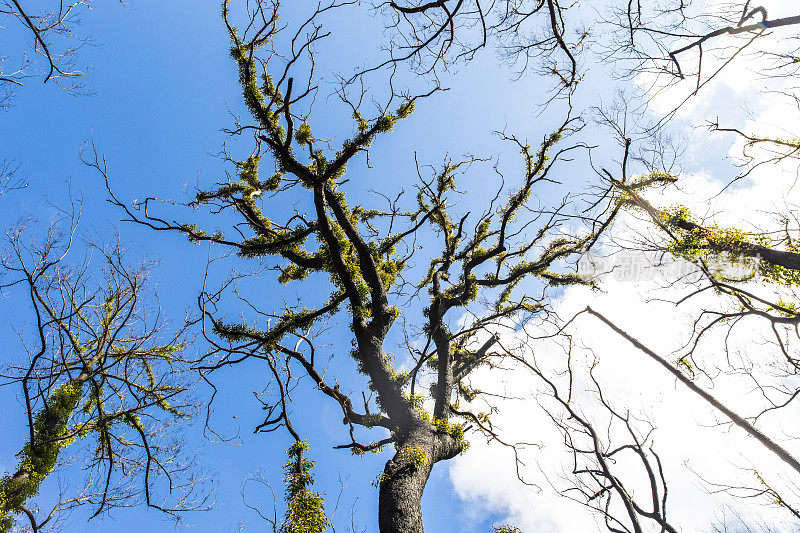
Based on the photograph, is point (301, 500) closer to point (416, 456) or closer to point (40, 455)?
point (416, 456)

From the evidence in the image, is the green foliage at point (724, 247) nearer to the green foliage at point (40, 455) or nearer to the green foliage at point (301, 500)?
the green foliage at point (301, 500)

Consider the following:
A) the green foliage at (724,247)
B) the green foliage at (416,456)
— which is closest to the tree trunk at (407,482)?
the green foliage at (416,456)

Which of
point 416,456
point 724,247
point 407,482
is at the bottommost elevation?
point 407,482

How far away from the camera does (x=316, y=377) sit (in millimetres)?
5848

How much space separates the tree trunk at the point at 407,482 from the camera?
431 centimetres

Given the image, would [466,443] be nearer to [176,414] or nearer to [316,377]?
[316,377]

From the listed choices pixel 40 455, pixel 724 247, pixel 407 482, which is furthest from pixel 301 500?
pixel 724 247

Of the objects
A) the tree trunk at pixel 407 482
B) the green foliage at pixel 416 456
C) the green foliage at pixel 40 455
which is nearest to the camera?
the tree trunk at pixel 407 482

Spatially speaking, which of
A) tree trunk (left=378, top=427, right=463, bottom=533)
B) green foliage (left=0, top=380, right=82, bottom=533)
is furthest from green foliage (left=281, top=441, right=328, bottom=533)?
green foliage (left=0, top=380, right=82, bottom=533)

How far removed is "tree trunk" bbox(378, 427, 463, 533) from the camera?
4309 millimetres

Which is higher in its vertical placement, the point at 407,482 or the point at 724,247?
the point at 724,247

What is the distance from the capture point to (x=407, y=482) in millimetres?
4676

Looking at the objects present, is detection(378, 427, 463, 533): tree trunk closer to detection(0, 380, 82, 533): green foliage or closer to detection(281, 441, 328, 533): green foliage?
detection(281, 441, 328, 533): green foliage

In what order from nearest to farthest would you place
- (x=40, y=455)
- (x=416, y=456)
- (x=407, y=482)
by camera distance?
(x=407, y=482) < (x=416, y=456) < (x=40, y=455)
